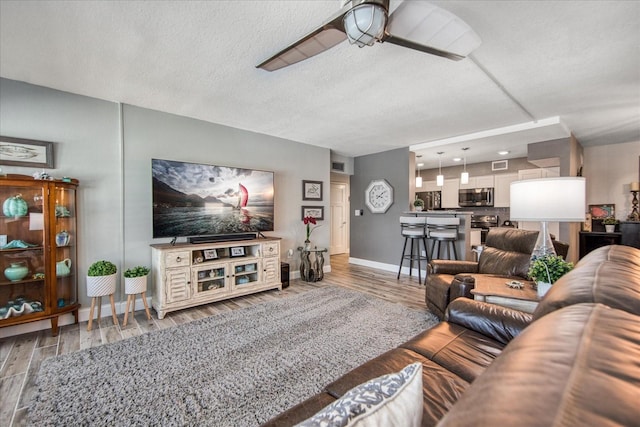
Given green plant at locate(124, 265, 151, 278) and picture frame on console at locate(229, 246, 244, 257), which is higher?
picture frame on console at locate(229, 246, 244, 257)

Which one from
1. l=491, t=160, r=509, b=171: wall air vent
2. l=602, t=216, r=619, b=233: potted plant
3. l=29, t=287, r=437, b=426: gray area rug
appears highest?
l=491, t=160, r=509, b=171: wall air vent

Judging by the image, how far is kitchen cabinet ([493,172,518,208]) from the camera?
592 cm

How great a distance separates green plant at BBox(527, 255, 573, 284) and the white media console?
118 inches

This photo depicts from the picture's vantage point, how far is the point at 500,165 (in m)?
6.11

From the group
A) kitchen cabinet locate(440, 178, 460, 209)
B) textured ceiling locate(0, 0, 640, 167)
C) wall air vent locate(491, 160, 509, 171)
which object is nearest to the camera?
textured ceiling locate(0, 0, 640, 167)

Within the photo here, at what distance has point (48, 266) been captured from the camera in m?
2.55

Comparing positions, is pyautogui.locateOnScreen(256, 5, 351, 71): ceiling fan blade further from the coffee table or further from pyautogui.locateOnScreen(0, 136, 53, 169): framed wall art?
pyautogui.locateOnScreen(0, 136, 53, 169): framed wall art

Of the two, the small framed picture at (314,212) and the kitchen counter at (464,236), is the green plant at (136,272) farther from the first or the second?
the kitchen counter at (464,236)

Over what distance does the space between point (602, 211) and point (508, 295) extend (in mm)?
4891

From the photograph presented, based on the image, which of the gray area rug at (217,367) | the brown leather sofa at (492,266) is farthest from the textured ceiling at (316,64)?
the gray area rug at (217,367)

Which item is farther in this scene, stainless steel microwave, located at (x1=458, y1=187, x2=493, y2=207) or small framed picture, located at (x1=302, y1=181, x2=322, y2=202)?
stainless steel microwave, located at (x1=458, y1=187, x2=493, y2=207)

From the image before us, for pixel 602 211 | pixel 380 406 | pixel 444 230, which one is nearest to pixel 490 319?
pixel 380 406

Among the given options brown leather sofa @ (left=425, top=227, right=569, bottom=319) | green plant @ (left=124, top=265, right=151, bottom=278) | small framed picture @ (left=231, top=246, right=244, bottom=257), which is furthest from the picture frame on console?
brown leather sofa @ (left=425, top=227, right=569, bottom=319)

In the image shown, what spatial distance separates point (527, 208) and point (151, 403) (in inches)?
114
